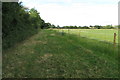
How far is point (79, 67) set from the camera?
4273mm

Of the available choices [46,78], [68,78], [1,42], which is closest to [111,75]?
[68,78]

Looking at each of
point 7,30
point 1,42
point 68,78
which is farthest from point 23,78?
point 7,30

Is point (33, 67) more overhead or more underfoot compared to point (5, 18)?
more underfoot

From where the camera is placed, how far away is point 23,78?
3.31 metres

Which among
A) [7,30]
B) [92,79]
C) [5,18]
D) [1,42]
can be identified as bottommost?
[92,79]

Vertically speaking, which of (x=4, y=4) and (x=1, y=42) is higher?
(x=4, y=4)

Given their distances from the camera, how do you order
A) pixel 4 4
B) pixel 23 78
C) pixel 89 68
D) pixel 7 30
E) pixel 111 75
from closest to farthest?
1. pixel 23 78
2. pixel 111 75
3. pixel 89 68
4. pixel 4 4
5. pixel 7 30

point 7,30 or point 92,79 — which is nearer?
point 92,79

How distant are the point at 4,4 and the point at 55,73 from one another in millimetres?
4144

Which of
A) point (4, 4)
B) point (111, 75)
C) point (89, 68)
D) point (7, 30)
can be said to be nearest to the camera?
point (111, 75)

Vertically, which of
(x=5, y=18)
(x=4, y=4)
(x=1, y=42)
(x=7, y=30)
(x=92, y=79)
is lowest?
(x=92, y=79)

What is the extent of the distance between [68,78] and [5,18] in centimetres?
441

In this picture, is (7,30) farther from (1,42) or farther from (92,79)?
(92,79)

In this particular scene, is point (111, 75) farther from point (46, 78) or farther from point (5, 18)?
point (5, 18)
